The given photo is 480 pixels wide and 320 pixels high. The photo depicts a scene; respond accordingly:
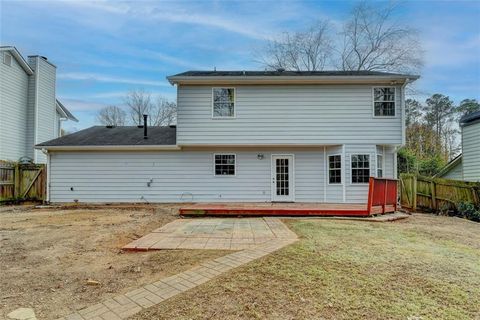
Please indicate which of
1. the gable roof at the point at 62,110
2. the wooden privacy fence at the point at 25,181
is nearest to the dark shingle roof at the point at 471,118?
the wooden privacy fence at the point at 25,181

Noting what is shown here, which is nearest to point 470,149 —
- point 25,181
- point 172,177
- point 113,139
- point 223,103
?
point 223,103

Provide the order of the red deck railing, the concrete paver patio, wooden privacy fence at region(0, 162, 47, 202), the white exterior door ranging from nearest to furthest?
the concrete paver patio < the red deck railing < the white exterior door < wooden privacy fence at region(0, 162, 47, 202)

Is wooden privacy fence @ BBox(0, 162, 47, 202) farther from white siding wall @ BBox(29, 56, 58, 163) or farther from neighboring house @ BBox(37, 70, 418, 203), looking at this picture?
white siding wall @ BBox(29, 56, 58, 163)

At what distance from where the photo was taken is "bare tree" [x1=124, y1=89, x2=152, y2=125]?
1188 inches

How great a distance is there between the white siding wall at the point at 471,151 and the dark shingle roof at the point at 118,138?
13726 mm

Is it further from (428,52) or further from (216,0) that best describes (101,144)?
(428,52)

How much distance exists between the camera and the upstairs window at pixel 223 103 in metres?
11.8

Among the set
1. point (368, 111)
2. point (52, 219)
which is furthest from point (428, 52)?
point (52, 219)

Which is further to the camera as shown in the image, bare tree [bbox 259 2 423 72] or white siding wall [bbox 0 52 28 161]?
bare tree [bbox 259 2 423 72]

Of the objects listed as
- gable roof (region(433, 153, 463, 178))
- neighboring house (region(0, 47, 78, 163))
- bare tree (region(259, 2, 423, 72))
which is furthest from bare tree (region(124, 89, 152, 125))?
gable roof (region(433, 153, 463, 178))

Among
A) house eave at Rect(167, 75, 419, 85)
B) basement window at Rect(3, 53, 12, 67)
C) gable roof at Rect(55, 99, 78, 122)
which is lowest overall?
house eave at Rect(167, 75, 419, 85)

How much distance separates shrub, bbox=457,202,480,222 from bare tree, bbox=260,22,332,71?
15724mm

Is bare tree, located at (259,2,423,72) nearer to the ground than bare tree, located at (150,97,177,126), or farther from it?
farther from it

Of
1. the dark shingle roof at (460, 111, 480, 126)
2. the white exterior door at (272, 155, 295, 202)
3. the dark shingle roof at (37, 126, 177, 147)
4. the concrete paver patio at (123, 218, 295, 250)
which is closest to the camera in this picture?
the concrete paver patio at (123, 218, 295, 250)
